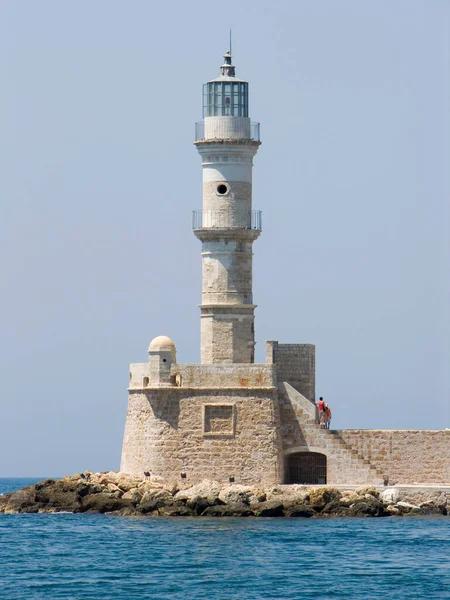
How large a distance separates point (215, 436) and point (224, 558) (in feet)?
25.0

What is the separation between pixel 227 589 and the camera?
1406 inches

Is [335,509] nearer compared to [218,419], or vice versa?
[335,509]

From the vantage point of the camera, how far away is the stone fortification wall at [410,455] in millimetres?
46062

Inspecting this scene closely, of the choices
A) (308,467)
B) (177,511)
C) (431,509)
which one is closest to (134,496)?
(177,511)

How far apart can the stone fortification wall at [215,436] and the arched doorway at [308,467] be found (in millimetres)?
1339

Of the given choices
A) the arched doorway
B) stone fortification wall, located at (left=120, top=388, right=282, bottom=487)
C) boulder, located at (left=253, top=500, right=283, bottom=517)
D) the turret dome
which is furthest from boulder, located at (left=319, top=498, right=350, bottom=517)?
the turret dome

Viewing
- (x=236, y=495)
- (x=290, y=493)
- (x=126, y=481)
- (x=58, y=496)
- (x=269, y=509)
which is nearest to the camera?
(x=269, y=509)

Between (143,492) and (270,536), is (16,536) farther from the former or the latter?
(270,536)

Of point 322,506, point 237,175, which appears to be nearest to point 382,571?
point 322,506

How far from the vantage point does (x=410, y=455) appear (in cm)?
→ 4628

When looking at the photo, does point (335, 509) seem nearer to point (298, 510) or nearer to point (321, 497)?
point (321, 497)

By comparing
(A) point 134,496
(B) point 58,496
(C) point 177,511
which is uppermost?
(B) point 58,496

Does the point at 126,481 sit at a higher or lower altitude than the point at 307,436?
lower

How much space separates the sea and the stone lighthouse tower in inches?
228
